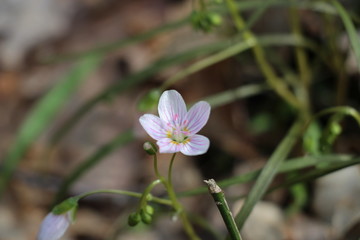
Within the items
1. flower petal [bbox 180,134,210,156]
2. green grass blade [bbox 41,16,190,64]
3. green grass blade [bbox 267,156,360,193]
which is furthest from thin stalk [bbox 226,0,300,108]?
flower petal [bbox 180,134,210,156]

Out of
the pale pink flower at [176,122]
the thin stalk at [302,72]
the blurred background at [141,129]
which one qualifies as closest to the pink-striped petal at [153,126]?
the pale pink flower at [176,122]

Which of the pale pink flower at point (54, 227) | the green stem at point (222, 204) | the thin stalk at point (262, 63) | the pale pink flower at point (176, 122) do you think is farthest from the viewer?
the thin stalk at point (262, 63)

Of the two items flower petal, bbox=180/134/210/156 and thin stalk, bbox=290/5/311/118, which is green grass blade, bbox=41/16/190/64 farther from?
flower petal, bbox=180/134/210/156

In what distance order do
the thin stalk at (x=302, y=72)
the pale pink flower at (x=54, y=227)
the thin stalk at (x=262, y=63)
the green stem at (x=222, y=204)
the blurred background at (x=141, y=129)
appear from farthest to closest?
the thin stalk at (x=302, y=72) < the blurred background at (x=141, y=129) < the thin stalk at (x=262, y=63) < the pale pink flower at (x=54, y=227) < the green stem at (x=222, y=204)

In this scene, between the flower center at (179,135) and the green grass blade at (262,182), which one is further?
the green grass blade at (262,182)

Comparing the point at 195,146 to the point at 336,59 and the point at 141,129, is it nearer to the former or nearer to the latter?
the point at 141,129

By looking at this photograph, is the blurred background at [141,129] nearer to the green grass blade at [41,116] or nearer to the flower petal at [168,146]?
the green grass blade at [41,116]

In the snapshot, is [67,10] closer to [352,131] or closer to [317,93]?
[317,93]
